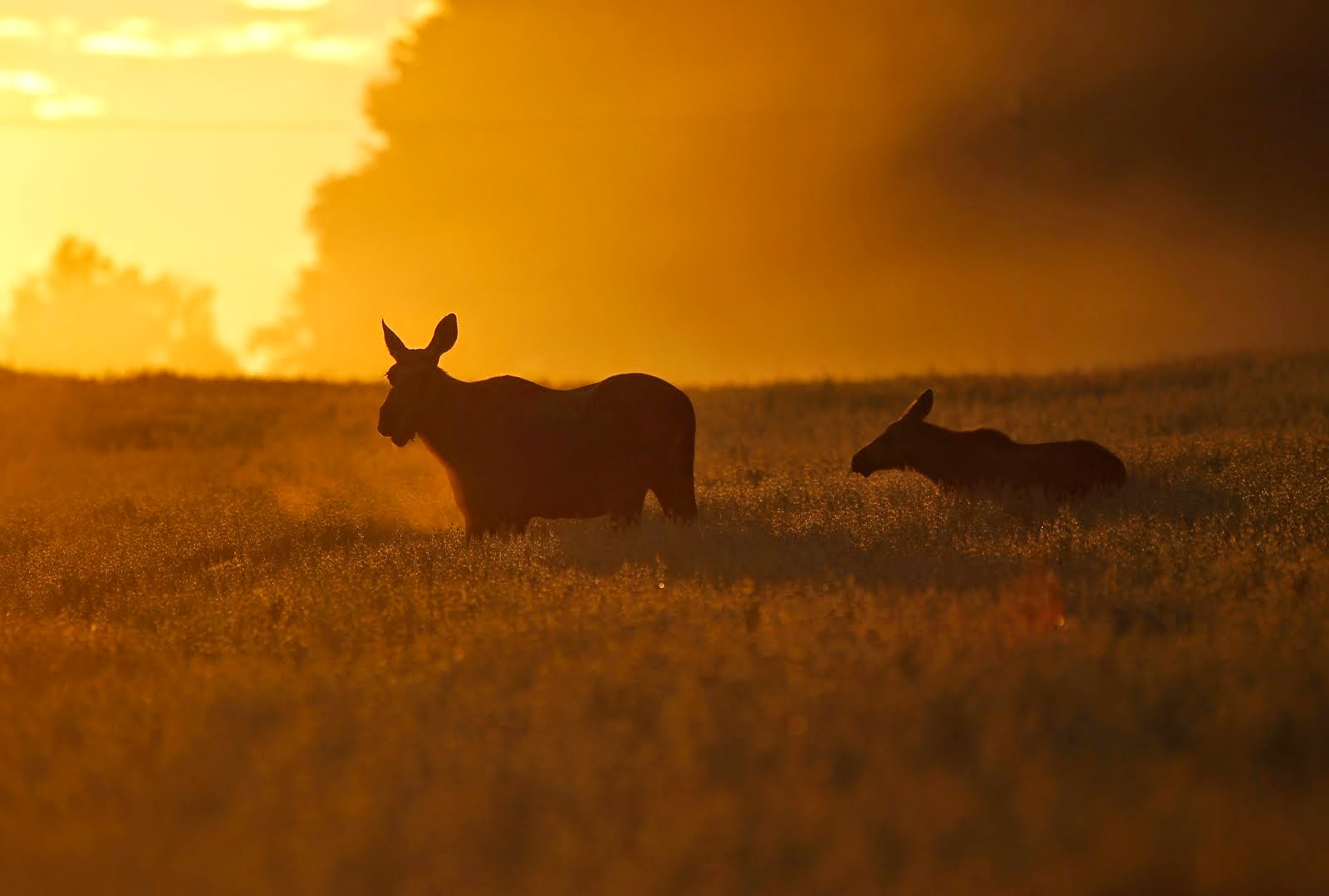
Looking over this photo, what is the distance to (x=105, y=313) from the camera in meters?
131

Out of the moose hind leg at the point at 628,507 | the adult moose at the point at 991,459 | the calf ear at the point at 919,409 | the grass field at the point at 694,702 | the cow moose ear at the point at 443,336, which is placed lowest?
the grass field at the point at 694,702

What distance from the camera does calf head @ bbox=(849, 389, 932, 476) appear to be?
16141mm

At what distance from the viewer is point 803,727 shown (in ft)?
21.9

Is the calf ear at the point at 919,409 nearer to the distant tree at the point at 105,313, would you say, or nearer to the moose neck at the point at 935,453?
the moose neck at the point at 935,453

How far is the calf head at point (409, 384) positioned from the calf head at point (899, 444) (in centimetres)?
473

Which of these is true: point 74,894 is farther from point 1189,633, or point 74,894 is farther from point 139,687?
point 1189,633

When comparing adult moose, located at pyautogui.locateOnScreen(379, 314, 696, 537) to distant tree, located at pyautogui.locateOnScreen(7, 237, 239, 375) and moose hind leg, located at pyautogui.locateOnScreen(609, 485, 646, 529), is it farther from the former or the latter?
distant tree, located at pyautogui.locateOnScreen(7, 237, 239, 375)

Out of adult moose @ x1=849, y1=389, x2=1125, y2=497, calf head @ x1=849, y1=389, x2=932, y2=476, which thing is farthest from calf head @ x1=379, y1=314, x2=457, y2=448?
calf head @ x1=849, y1=389, x2=932, y2=476

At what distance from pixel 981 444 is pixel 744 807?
10.3m

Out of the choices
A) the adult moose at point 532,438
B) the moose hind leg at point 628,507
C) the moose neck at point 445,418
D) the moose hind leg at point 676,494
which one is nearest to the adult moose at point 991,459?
the moose hind leg at point 676,494

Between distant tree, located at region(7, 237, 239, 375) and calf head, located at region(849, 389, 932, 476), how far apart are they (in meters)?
115

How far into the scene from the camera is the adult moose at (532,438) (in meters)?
13.4

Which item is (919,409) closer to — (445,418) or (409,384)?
(445,418)

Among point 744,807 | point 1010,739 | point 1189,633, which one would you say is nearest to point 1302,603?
point 1189,633
